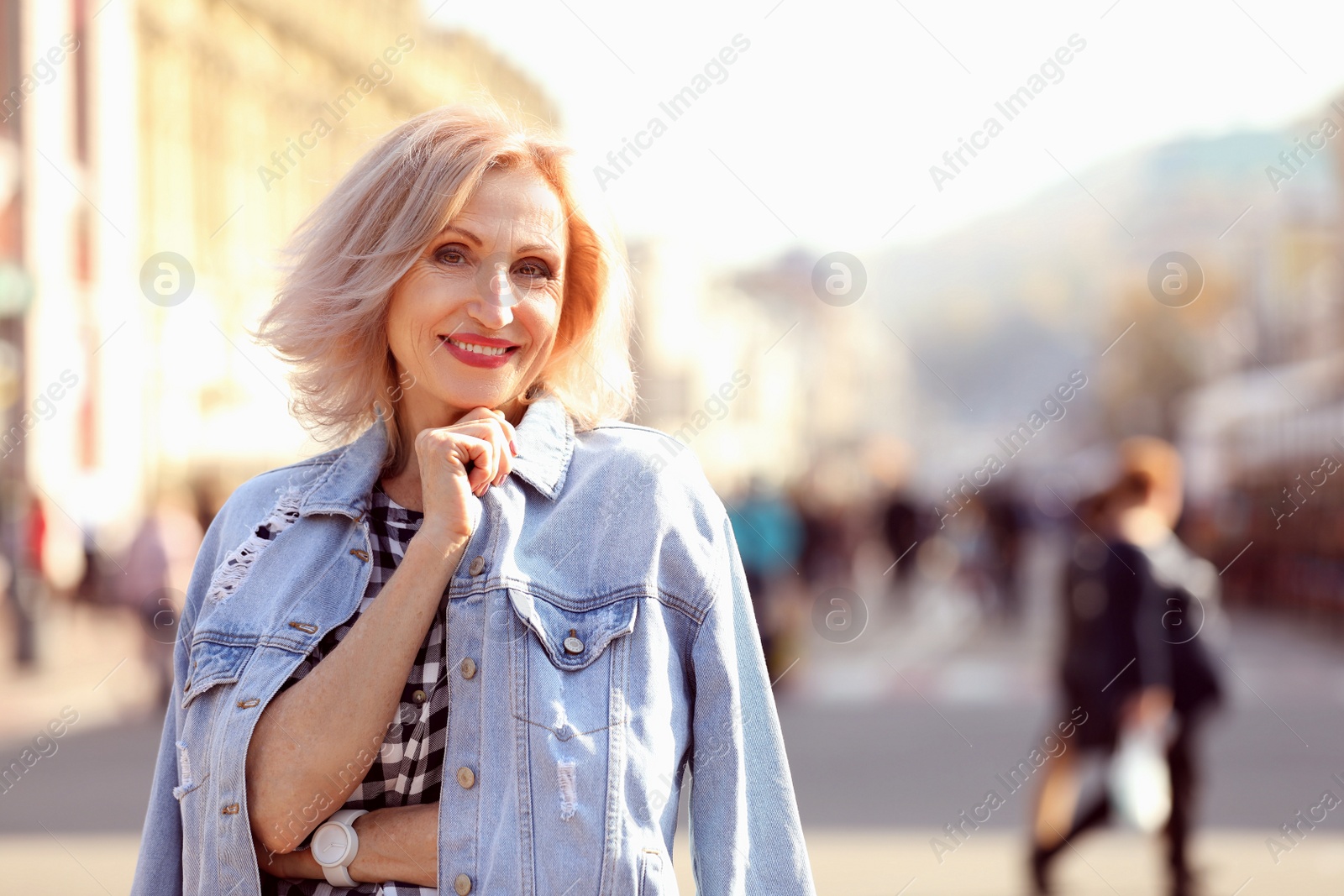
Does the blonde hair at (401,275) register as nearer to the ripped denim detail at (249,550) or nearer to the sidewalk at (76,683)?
the ripped denim detail at (249,550)

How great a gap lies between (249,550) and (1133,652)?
4840mm

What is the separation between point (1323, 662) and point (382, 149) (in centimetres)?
1479

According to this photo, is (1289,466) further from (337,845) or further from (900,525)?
(337,845)

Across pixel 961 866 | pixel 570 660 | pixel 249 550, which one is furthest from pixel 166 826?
pixel 961 866

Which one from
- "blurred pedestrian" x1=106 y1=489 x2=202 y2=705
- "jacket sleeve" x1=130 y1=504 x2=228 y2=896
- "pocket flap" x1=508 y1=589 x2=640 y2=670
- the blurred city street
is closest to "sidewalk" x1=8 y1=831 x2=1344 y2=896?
the blurred city street

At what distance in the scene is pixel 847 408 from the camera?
121250 mm

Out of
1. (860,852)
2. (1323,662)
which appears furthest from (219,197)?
(860,852)

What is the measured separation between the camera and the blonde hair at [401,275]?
200 centimetres

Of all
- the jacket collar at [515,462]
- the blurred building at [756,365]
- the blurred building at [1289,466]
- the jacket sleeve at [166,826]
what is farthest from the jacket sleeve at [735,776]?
the blurred building at [756,365]

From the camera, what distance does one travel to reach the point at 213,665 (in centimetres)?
200

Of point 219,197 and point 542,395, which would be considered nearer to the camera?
point 542,395

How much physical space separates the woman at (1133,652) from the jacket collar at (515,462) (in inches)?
172

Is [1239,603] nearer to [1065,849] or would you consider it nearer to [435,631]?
[1065,849]

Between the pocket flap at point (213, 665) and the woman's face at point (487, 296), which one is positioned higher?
the woman's face at point (487, 296)
